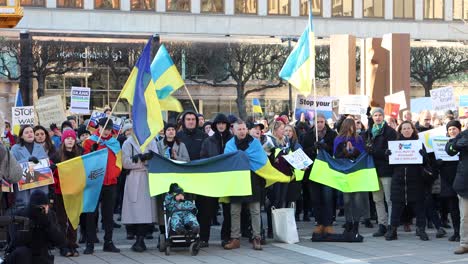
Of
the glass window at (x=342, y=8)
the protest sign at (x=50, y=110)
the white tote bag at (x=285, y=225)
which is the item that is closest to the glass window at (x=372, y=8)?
the glass window at (x=342, y=8)

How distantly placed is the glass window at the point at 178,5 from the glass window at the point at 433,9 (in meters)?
16.4

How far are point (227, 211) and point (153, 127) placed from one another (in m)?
1.66

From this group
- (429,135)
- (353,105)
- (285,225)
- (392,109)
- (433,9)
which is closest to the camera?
(285,225)

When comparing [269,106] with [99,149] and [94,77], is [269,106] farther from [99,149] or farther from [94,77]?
[99,149]

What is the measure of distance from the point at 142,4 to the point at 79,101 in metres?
31.8

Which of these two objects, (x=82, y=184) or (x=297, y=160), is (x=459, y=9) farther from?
(x=82, y=184)

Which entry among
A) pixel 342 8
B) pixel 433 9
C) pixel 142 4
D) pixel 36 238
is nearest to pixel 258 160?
pixel 36 238

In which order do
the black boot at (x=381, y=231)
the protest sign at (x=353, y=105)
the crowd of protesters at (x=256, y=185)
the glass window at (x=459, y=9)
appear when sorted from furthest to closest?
the glass window at (x=459, y=9) → the protest sign at (x=353, y=105) → the black boot at (x=381, y=231) → the crowd of protesters at (x=256, y=185)

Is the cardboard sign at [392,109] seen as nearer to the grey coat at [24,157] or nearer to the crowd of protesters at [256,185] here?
the crowd of protesters at [256,185]

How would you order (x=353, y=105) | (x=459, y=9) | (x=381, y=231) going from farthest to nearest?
(x=459, y=9)
(x=353, y=105)
(x=381, y=231)

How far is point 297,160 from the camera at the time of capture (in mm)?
11867

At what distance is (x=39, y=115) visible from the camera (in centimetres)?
1800

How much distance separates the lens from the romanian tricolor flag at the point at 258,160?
1134 centimetres

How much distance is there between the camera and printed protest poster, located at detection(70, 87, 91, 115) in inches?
747
